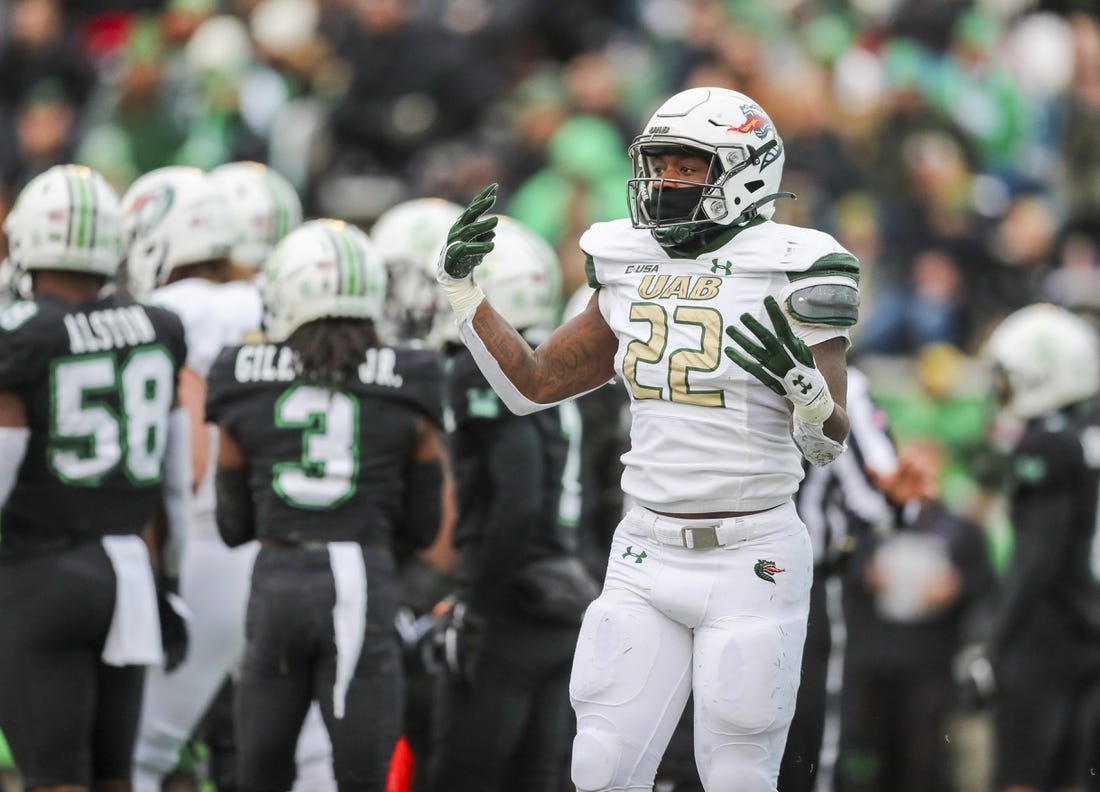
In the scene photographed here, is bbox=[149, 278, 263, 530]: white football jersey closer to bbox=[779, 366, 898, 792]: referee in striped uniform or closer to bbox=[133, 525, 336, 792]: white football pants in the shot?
bbox=[133, 525, 336, 792]: white football pants

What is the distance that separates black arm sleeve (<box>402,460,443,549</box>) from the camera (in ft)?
19.7

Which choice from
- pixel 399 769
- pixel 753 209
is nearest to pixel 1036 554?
pixel 399 769

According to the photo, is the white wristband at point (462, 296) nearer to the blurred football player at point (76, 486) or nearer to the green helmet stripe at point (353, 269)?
the green helmet stripe at point (353, 269)

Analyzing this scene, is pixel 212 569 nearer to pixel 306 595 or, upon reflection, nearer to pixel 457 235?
pixel 306 595

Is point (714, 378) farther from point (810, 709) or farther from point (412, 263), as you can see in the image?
point (412, 263)

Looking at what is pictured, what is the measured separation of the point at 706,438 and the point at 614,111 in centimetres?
779

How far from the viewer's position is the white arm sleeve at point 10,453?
221 inches

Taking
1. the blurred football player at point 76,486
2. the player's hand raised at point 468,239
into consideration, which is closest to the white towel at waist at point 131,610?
the blurred football player at point 76,486

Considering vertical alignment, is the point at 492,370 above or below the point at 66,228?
below

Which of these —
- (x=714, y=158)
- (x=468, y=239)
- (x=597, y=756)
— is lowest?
(x=597, y=756)

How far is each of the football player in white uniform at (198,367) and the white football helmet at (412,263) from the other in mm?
561

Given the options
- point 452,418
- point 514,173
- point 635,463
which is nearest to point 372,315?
point 452,418

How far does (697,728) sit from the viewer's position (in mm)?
4883

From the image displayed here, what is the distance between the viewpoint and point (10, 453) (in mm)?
5633
